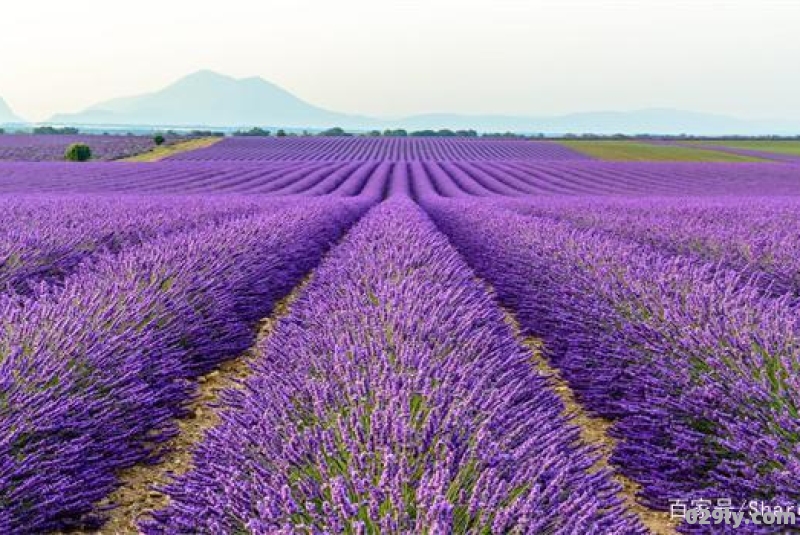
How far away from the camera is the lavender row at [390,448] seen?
4.68 feet

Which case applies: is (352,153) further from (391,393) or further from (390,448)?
(390,448)

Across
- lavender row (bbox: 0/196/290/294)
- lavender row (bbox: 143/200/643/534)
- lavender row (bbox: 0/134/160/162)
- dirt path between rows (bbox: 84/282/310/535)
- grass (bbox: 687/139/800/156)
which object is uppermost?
grass (bbox: 687/139/800/156)

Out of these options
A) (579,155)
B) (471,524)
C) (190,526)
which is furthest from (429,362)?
(579,155)

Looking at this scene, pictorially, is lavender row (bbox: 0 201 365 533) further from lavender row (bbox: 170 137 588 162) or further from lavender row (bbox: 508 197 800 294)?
lavender row (bbox: 170 137 588 162)

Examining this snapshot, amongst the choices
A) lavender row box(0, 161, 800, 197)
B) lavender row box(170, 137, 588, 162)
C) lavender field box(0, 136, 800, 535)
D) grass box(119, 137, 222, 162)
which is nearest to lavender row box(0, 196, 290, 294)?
lavender field box(0, 136, 800, 535)

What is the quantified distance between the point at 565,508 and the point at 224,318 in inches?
136

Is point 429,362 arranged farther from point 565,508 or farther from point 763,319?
point 763,319

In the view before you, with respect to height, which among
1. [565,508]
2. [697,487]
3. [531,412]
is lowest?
[697,487]

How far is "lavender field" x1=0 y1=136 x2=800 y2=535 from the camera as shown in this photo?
1593 mm

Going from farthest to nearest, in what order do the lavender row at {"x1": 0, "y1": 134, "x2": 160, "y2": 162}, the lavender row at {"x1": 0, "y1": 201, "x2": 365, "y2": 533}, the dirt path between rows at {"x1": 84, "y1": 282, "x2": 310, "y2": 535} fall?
the lavender row at {"x1": 0, "y1": 134, "x2": 160, "y2": 162}
the dirt path between rows at {"x1": 84, "y1": 282, "x2": 310, "y2": 535}
the lavender row at {"x1": 0, "y1": 201, "x2": 365, "y2": 533}

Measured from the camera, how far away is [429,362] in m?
2.31

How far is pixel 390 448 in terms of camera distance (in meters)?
1.68

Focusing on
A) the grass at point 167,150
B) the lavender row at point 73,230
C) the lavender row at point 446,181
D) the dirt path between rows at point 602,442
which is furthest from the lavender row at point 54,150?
the dirt path between rows at point 602,442

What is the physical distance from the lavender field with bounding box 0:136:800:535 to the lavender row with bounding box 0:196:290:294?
42 millimetres
